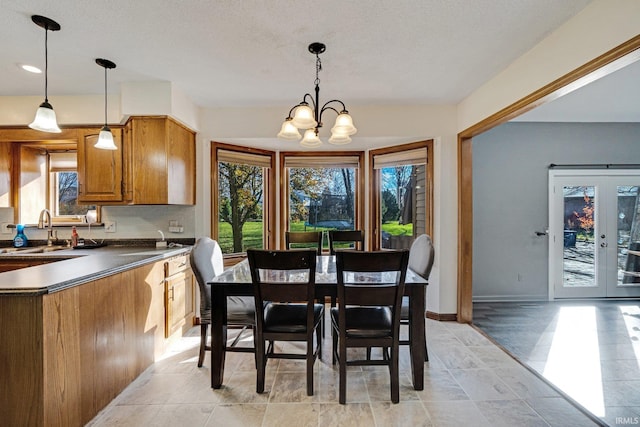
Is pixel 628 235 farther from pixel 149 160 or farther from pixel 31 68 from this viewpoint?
pixel 31 68

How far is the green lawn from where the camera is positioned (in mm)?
3816

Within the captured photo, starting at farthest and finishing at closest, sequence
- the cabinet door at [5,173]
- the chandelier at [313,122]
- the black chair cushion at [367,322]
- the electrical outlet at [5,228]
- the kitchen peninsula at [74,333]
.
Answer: the electrical outlet at [5,228], the cabinet door at [5,173], the chandelier at [313,122], the black chair cushion at [367,322], the kitchen peninsula at [74,333]

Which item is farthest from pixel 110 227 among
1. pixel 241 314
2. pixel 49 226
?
pixel 241 314

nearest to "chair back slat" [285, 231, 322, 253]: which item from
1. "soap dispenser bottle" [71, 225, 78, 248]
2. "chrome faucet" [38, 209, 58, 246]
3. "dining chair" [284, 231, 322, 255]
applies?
"dining chair" [284, 231, 322, 255]

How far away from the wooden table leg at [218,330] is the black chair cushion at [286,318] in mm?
307

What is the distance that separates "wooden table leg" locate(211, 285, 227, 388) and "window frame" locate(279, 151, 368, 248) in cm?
204

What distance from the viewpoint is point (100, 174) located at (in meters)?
3.03

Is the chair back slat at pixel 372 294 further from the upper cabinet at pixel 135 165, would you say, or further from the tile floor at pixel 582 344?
the upper cabinet at pixel 135 165

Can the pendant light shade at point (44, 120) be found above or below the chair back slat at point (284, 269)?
above

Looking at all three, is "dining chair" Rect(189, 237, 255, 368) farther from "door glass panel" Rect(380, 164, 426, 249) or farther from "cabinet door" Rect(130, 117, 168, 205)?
"door glass panel" Rect(380, 164, 426, 249)

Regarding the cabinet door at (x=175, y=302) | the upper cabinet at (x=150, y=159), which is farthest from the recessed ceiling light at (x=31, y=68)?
the cabinet door at (x=175, y=302)

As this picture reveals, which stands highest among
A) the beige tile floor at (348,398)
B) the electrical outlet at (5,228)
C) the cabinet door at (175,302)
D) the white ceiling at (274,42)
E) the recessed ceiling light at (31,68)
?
the white ceiling at (274,42)

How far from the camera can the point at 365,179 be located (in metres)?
4.13

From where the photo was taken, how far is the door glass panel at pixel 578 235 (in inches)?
164
